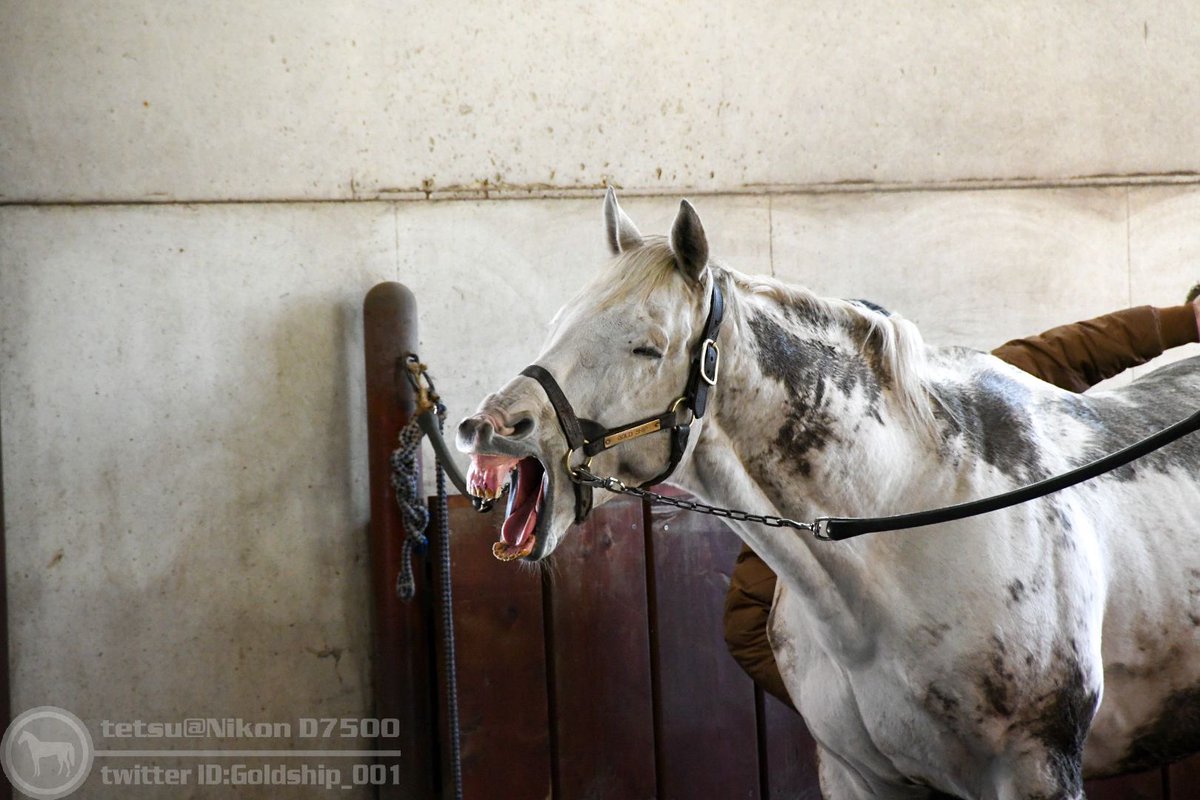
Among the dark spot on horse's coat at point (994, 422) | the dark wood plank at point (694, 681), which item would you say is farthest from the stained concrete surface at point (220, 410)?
the dark spot on horse's coat at point (994, 422)

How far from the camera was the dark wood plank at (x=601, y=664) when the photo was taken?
2.75 metres

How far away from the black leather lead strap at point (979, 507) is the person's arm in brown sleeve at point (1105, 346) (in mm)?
759

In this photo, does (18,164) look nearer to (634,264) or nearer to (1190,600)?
(634,264)

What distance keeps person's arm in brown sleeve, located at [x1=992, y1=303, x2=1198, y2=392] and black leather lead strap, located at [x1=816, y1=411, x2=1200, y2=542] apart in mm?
759

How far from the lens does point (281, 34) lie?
9.66 feet

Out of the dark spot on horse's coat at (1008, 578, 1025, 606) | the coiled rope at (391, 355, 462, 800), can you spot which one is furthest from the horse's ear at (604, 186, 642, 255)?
the coiled rope at (391, 355, 462, 800)

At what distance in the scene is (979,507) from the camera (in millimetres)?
1403

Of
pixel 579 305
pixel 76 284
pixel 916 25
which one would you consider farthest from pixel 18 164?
pixel 916 25

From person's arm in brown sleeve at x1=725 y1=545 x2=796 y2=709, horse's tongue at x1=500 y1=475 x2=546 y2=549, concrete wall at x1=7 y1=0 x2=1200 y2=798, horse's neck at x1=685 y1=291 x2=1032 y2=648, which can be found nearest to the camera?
horse's tongue at x1=500 y1=475 x2=546 y2=549

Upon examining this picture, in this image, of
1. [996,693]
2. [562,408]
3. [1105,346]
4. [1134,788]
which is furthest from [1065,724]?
[1134,788]

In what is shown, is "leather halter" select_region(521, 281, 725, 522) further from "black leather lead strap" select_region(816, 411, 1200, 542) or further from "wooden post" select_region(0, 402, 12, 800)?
"wooden post" select_region(0, 402, 12, 800)

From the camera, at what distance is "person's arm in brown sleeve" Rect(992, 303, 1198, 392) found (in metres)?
2.10

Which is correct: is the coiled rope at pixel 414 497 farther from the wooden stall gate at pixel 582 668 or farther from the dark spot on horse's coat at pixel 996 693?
the dark spot on horse's coat at pixel 996 693

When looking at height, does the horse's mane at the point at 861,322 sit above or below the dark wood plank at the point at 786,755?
above
